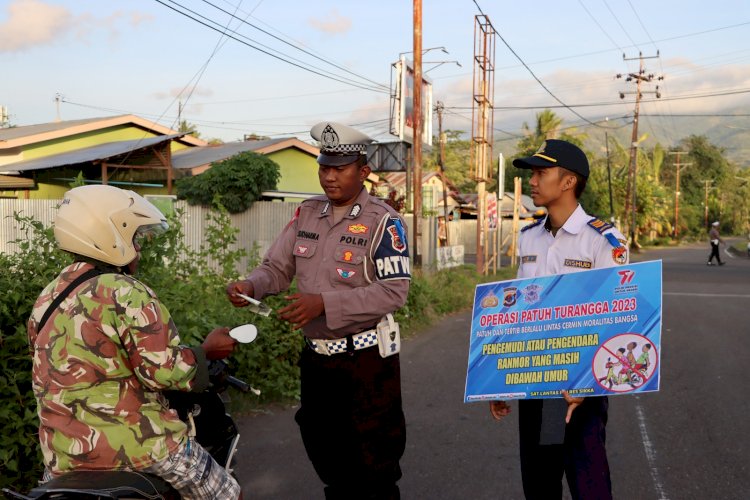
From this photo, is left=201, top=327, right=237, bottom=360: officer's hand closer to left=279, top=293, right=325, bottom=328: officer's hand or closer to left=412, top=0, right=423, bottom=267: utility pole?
left=279, top=293, right=325, bottom=328: officer's hand

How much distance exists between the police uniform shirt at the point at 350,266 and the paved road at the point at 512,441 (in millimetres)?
1872

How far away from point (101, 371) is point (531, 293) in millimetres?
1794

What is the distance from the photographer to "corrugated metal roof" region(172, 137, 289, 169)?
2491 cm

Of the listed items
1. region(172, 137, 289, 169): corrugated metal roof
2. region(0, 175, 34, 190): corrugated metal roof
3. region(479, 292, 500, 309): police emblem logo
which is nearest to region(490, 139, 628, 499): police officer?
region(479, 292, 500, 309): police emblem logo

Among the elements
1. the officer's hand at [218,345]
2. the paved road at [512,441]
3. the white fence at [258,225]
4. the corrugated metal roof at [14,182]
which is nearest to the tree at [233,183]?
Answer: the white fence at [258,225]

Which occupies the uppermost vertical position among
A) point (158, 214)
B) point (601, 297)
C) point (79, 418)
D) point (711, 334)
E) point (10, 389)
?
point (158, 214)

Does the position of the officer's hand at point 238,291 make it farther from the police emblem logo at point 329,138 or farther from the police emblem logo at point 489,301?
the police emblem logo at point 489,301

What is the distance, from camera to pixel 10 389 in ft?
14.2

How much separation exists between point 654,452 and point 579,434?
9.77ft

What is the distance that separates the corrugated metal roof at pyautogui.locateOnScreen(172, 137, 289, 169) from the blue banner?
69.6 feet

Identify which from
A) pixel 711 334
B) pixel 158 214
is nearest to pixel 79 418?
pixel 158 214

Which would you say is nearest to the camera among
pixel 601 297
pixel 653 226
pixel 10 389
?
pixel 601 297

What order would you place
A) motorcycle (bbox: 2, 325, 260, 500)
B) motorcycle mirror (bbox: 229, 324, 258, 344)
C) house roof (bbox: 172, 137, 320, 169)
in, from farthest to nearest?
1. house roof (bbox: 172, 137, 320, 169)
2. motorcycle mirror (bbox: 229, 324, 258, 344)
3. motorcycle (bbox: 2, 325, 260, 500)

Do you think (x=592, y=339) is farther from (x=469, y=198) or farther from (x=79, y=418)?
(x=469, y=198)
